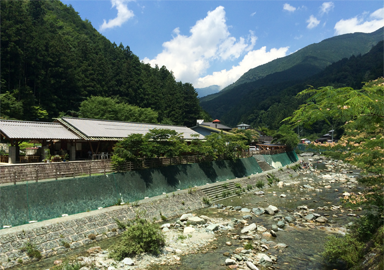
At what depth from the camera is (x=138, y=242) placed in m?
13.3

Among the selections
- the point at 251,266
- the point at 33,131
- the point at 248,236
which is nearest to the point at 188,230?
the point at 248,236

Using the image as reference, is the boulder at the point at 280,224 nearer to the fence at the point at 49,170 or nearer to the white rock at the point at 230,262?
the white rock at the point at 230,262

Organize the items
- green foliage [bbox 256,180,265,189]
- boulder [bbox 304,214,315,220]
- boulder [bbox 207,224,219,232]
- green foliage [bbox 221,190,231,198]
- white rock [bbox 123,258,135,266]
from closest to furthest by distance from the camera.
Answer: white rock [bbox 123,258,135,266] < boulder [bbox 207,224,219,232] < boulder [bbox 304,214,315,220] < green foliage [bbox 221,190,231,198] < green foliage [bbox 256,180,265,189]

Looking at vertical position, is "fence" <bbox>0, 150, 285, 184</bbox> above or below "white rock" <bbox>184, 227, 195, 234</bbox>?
above

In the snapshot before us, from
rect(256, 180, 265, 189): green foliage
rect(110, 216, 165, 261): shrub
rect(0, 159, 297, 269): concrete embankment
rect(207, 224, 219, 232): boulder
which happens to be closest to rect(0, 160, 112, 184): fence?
rect(0, 159, 297, 269): concrete embankment

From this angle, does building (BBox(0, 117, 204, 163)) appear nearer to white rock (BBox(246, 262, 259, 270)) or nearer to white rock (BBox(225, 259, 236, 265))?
white rock (BBox(225, 259, 236, 265))

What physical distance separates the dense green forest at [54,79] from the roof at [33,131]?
18129 millimetres

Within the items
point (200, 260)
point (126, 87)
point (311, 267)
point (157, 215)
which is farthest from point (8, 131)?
point (126, 87)

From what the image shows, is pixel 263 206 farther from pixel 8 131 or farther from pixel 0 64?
pixel 0 64

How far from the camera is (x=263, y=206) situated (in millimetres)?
24062

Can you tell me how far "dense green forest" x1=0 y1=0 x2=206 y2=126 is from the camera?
43531mm

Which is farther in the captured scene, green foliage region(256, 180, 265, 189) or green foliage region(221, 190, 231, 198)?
green foliage region(256, 180, 265, 189)

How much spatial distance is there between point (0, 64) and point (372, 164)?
55751 mm

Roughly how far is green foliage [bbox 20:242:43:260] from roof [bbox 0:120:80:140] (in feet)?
36.0
